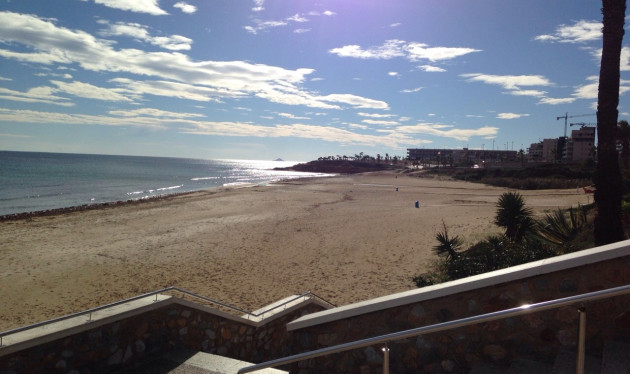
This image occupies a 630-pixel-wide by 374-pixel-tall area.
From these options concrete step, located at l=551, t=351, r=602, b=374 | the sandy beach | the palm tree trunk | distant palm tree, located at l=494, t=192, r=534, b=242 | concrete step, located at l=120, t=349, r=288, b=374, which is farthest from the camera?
the sandy beach

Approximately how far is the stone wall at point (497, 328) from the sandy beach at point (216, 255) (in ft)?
19.0

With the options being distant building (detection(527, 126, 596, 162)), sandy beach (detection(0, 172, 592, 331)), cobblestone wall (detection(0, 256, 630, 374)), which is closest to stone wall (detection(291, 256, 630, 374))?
cobblestone wall (detection(0, 256, 630, 374))

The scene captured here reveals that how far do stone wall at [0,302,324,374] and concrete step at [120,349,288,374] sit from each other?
0.17 meters

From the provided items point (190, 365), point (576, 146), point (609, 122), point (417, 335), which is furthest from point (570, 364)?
point (576, 146)

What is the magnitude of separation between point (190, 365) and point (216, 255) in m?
10.3

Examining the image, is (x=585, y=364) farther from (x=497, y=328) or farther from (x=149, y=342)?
(x=149, y=342)

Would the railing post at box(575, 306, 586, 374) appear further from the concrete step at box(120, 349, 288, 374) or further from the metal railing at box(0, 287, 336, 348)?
the metal railing at box(0, 287, 336, 348)

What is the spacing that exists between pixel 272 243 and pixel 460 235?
24.5 feet

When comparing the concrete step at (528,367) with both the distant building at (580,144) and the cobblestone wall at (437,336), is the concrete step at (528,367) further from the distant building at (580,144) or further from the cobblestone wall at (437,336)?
the distant building at (580,144)

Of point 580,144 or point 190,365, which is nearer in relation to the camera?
point 190,365

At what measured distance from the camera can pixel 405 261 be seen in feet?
43.2

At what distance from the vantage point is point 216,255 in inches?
572

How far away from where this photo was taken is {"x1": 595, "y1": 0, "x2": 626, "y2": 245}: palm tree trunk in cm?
703

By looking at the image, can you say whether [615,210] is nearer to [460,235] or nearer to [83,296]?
[460,235]
